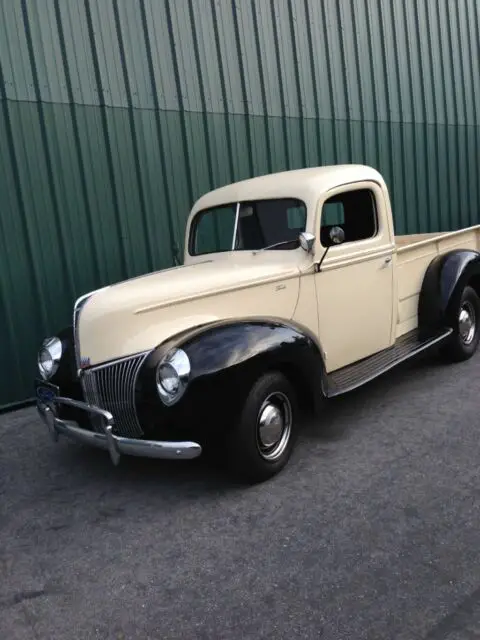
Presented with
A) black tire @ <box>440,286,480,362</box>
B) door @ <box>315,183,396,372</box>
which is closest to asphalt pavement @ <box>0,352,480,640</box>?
door @ <box>315,183,396,372</box>

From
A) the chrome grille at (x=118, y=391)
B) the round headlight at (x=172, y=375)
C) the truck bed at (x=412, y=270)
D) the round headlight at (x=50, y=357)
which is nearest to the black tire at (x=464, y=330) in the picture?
the truck bed at (x=412, y=270)

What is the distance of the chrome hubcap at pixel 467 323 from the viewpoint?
541 cm

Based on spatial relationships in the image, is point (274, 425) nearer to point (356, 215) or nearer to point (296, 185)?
point (296, 185)

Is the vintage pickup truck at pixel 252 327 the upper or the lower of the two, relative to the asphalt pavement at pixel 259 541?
upper

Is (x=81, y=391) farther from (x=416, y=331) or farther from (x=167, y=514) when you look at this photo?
(x=416, y=331)

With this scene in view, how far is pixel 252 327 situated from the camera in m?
3.37

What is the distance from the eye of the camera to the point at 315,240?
13.0 ft

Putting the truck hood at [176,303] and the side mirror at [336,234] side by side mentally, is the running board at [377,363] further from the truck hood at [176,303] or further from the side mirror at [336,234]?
the side mirror at [336,234]

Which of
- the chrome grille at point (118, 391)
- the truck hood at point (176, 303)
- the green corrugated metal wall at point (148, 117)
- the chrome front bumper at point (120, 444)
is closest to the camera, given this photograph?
the chrome front bumper at point (120, 444)

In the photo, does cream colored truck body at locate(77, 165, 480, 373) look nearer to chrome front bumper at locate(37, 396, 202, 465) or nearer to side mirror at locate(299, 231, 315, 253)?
side mirror at locate(299, 231, 315, 253)

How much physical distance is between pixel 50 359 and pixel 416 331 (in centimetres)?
318

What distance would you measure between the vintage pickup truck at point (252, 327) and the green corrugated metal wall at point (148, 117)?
4.46ft

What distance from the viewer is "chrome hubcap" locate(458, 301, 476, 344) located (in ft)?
17.8

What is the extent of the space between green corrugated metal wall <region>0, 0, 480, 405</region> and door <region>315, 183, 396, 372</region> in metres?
1.87
